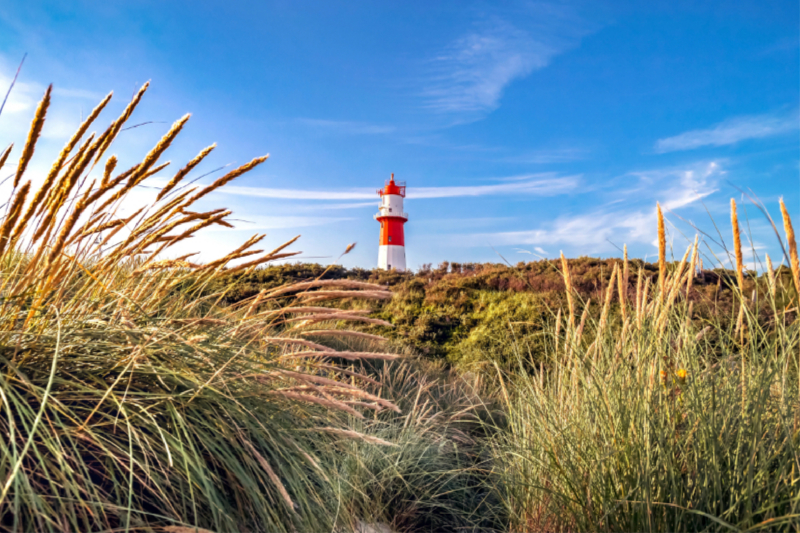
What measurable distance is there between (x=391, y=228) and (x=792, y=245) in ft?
94.4

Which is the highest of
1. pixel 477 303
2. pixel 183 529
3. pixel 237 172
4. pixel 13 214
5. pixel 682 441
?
pixel 237 172

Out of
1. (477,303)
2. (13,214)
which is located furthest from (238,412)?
(477,303)

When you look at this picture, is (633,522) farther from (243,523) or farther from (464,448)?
(464,448)

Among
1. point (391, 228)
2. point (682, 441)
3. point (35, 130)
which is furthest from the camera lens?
point (391, 228)

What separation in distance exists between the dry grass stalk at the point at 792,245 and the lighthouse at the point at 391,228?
28.1 metres

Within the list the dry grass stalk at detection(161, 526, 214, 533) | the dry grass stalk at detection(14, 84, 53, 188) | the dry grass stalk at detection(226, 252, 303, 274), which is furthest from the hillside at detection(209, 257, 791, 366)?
the dry grass stalk at detection(161, 526, 214, 533)

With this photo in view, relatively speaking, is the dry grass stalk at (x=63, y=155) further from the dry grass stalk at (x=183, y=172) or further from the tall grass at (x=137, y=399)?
the dry grass stalk at (x=183, y=172)

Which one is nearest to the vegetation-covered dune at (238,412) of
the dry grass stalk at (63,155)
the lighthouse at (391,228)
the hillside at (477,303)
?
the dry grass stalk at (63,155)

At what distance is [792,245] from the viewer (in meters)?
1.66

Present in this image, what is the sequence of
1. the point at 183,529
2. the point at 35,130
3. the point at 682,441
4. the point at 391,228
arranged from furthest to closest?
1. the point at 391,228
2. the point at 682,441
3. the point at 35,130
4. the point at 183,529

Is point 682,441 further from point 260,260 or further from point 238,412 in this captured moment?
point 260,260

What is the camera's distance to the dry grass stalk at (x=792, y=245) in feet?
5.47

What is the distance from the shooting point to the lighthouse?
99.0ft

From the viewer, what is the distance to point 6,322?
1.80 metres
